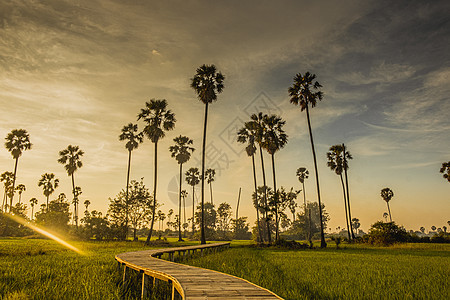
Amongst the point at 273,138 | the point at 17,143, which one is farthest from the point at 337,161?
the point at 17,143

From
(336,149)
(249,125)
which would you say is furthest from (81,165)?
(336,149)

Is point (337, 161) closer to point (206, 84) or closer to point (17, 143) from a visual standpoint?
point (206, 84)

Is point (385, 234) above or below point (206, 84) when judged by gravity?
below

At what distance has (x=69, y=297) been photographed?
611 cm

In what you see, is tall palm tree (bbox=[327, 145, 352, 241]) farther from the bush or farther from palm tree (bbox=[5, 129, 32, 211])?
palm tree (bbox=[5, 129, 32, 211])

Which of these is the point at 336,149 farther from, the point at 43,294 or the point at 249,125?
the point at 43,294

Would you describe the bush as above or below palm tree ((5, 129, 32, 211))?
below

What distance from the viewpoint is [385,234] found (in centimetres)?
3388

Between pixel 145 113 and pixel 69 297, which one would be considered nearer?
pixel 69 297

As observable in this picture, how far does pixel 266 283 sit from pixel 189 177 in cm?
7602

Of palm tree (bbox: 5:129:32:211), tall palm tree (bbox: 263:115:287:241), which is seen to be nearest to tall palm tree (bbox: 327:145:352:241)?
tall palm tree (bbox: 263:115:287:241)

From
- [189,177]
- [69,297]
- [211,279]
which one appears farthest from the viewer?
[189,177]

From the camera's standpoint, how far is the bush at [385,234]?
33.5 metres

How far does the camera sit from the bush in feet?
110
